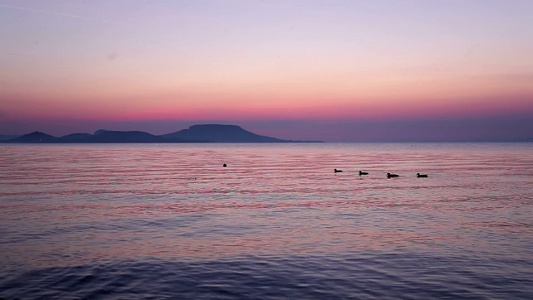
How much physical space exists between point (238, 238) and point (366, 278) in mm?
8332

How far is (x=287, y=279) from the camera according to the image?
16.1m

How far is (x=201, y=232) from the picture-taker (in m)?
24.4

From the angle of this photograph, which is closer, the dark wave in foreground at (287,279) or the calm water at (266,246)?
the dark wave in foreground at (287,279)

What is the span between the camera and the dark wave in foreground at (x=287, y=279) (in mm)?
14539

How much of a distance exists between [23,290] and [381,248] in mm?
14352

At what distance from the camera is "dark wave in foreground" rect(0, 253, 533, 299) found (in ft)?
47.7

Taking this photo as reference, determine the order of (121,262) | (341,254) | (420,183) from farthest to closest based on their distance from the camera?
(420,183) < (341,254) < (121,262)

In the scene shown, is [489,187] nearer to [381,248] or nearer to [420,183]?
[420,183]

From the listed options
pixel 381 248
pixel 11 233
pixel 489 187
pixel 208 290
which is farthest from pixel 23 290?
pixel 489 187

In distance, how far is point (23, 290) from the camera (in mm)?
14773

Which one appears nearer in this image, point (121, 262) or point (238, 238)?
point (121, 262)

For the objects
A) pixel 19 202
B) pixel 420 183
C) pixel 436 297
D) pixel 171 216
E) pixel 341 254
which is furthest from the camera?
pixel 420 183

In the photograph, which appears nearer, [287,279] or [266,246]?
[287,279]

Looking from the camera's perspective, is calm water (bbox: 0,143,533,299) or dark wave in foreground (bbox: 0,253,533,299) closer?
dark wave in foreground (bbox: 0,253,533,299)
